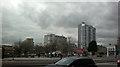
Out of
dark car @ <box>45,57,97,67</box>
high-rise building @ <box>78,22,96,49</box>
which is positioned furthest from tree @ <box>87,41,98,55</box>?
dark car @ <box>45,57,97,67</box>

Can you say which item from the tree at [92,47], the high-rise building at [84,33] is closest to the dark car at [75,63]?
the high-rise building at [84,33]

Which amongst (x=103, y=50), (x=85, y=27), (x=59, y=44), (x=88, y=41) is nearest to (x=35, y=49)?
(x=59, y=44)

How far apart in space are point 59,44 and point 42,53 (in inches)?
533

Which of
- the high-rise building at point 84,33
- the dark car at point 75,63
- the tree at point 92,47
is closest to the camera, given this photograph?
the dark car at point 75,63

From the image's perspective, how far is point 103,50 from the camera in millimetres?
146000

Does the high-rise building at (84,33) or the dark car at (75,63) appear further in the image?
the high-rise building at (84,33)

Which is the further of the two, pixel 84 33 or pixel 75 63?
pixel 84 33

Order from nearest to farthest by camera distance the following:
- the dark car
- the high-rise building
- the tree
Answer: the dark car < the high-rise building < the tree

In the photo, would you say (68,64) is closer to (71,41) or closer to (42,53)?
(71,41)

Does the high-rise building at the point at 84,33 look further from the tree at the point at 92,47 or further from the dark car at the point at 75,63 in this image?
the dark car at the point at 75,63

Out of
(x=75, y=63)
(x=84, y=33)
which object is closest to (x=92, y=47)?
(x=84, y=33)

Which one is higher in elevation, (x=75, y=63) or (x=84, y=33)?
(x=84, y=33)

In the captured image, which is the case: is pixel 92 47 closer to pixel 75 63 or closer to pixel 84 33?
pixel 84 33

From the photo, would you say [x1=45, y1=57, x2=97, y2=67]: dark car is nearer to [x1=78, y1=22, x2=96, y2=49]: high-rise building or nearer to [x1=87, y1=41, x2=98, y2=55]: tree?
[x1=78, y1=22, x2=96, y2=49]: high-rise building
